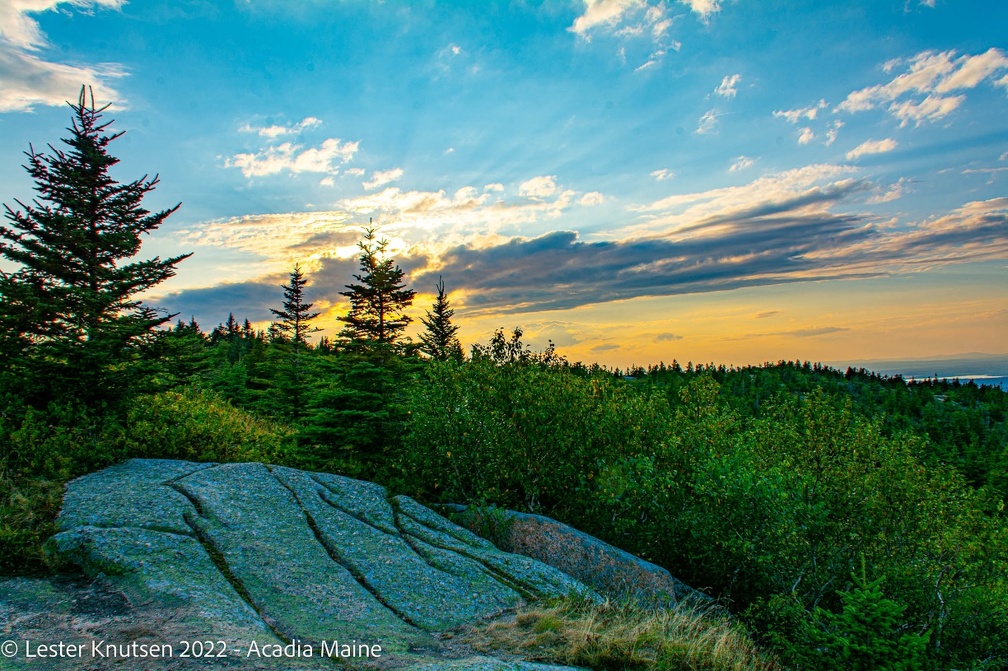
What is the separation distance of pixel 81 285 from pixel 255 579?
45.1 ft

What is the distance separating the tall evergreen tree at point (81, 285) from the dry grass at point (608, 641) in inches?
556

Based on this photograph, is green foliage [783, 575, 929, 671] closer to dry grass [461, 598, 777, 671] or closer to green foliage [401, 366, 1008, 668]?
dry grass [461, 598, 777, 671]

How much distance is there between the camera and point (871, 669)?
8.77 m

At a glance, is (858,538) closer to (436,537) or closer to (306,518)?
(436,537)

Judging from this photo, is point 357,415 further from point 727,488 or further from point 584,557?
point 727,488

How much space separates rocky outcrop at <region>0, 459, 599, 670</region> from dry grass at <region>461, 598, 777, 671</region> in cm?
74

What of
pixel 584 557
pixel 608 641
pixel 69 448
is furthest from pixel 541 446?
pixel 69 448

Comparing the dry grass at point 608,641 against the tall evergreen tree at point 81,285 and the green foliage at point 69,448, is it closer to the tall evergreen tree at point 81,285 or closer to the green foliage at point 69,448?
the green foliage at point 69,448

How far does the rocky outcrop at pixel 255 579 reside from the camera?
747cm

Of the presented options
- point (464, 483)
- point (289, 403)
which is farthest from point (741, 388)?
point (464, 483)

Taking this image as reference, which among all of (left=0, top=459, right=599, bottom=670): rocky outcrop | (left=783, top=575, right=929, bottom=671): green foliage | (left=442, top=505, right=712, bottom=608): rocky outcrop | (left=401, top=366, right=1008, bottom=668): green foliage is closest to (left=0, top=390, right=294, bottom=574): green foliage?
(left=0, top=459, right=599, bottom=670): rocky outcrop

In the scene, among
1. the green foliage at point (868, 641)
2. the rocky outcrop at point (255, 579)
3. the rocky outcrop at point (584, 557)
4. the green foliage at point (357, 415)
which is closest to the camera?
the rocky outcrop at point (255, 579)

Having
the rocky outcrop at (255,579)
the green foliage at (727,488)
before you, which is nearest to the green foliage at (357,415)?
the green foliage at (727,488)

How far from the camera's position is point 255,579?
961 cm
